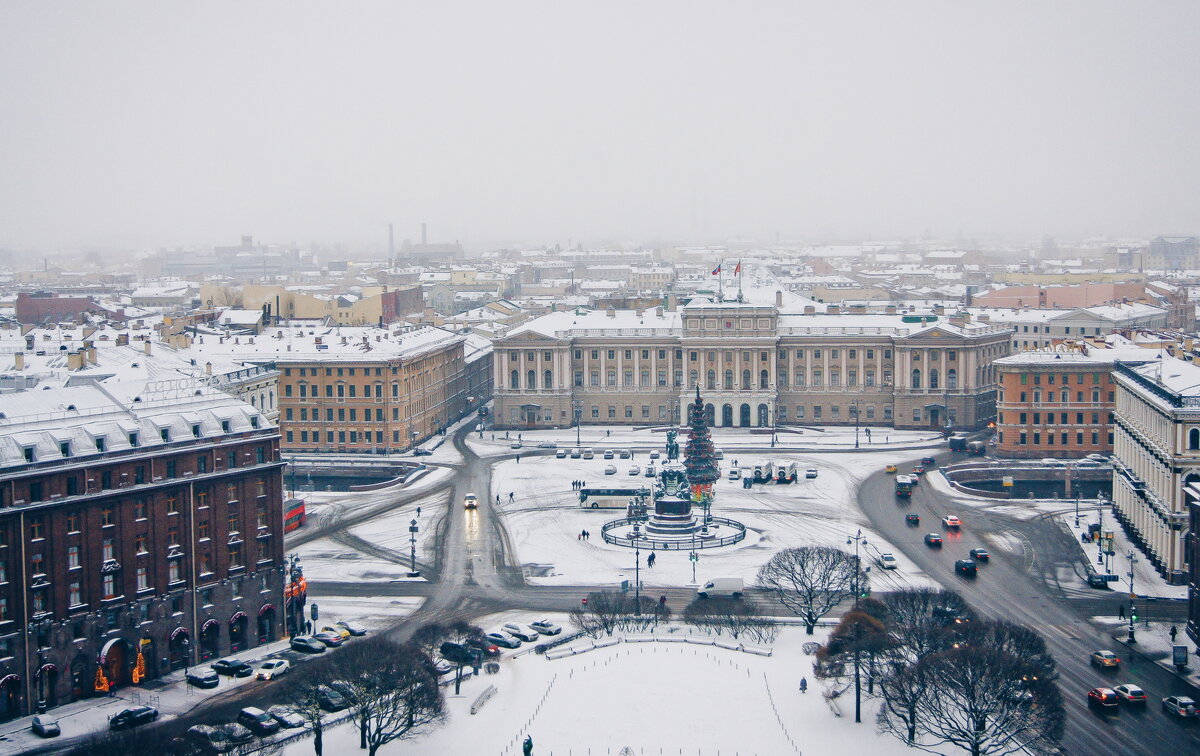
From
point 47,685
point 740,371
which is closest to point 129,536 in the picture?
point 47,685

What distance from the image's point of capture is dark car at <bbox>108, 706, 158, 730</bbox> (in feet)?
148

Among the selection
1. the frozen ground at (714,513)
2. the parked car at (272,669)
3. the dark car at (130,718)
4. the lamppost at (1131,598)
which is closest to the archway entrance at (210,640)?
the parked car at (272,669)

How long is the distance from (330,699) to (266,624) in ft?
35.9

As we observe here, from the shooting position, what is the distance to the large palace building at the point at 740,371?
113 m

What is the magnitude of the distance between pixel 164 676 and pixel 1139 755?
33.6 meters

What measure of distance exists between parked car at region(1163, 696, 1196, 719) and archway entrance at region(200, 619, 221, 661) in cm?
3423

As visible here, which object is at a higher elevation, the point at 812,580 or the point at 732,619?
the point at 812,580

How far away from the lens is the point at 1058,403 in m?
96.1

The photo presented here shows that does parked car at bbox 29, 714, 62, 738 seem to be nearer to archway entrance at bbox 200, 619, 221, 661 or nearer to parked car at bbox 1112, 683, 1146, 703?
archway entrance at bbox 200, 619, 221, 661

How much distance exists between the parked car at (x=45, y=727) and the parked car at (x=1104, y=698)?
112ft

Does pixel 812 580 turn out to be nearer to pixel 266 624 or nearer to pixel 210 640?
pixel 266 624

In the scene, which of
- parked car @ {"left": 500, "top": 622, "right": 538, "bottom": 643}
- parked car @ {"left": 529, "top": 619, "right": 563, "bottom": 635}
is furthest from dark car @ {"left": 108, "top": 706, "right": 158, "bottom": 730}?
parked car @ {"left": 529, "top": 619, "right": 563, "bottom": 635}

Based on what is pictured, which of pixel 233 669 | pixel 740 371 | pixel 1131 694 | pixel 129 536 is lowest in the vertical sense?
pixel 233 669

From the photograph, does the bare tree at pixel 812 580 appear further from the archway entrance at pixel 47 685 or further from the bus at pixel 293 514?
the bus at pixel 293 514
